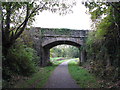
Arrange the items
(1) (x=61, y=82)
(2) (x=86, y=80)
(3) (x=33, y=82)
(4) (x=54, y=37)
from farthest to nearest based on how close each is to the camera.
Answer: (4) (x=54, y=37) → (2) (x=86, y=80) → (1) (x=61, y=82) → (3) (x=33, y=82)

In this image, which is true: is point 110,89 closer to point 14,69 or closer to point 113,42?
point 113,42

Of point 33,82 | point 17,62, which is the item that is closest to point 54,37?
point 17,62

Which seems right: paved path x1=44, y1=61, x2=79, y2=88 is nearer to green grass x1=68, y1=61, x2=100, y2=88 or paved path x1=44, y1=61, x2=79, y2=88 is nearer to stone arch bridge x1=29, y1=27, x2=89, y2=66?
green grass x1=68, y1=61, x2=100, y2=88

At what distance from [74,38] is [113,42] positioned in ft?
24.8

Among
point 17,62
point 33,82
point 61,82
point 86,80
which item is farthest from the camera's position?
point 17,62

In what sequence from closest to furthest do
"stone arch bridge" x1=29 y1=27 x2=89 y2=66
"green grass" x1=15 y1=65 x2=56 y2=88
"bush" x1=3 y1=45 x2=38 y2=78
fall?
1. "green grass" x1=15 y1=65 x2=56 y2=88
2. "bush" x1=3 y1=45 x2=38 y2=78
3. "stone arch bridge" x1=29 y1=27 x2=89 y2=66

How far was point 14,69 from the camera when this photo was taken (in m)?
6.88

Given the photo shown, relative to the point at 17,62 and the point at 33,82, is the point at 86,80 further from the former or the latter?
the point at 17,62

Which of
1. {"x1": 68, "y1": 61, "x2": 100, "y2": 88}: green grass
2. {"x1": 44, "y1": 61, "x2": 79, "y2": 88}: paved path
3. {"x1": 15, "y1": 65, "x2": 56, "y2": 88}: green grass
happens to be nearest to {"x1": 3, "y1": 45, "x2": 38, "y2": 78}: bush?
{"x1": 15, "y1": 65, "x2": 56, "y2": 88}: green grass

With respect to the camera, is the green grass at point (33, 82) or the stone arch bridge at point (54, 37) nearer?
the green grass at point (33, 82)

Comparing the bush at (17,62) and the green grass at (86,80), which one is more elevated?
the bush at (17,62)

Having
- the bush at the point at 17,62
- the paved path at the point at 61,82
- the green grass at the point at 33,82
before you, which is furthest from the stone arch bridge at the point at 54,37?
the green grass at the point at 33,82

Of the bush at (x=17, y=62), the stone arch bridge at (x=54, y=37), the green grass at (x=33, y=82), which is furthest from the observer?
the stone arch bridge at (x=54, y=37)

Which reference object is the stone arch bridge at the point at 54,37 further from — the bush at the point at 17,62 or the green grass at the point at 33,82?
the green grass at the point at 33,82
